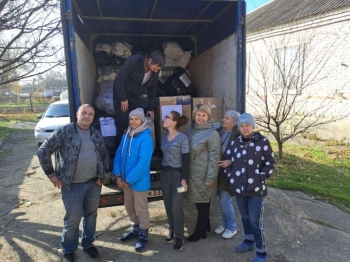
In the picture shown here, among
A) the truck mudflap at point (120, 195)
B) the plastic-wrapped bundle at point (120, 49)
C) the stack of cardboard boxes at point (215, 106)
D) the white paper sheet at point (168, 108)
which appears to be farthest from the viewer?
the plastic-wrapped bundle at point (120, 49)

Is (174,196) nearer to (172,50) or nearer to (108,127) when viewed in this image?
(108,127)

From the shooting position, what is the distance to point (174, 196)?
3.07 meters

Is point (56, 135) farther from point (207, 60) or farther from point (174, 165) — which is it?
point (207, 60)

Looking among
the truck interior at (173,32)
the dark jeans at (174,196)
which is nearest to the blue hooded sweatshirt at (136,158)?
the dark jeans at (174,196)

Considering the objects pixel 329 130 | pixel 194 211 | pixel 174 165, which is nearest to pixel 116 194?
pixel 174 165

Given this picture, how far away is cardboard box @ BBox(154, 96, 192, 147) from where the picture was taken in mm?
3898

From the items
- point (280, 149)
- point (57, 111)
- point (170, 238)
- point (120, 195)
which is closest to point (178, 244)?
point (170, 238)

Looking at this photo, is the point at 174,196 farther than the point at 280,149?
No

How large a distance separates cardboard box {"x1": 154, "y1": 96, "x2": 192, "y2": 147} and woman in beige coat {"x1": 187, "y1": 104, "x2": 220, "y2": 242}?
84 cm

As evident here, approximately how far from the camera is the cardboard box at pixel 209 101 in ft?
13.0

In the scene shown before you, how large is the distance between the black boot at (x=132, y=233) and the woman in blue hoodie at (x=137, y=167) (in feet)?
0.56

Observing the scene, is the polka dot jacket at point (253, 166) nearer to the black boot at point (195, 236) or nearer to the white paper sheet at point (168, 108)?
the black boot at point (195, 236)

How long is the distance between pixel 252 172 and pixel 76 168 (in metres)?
1.72

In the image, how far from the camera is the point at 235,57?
12.1 feet
